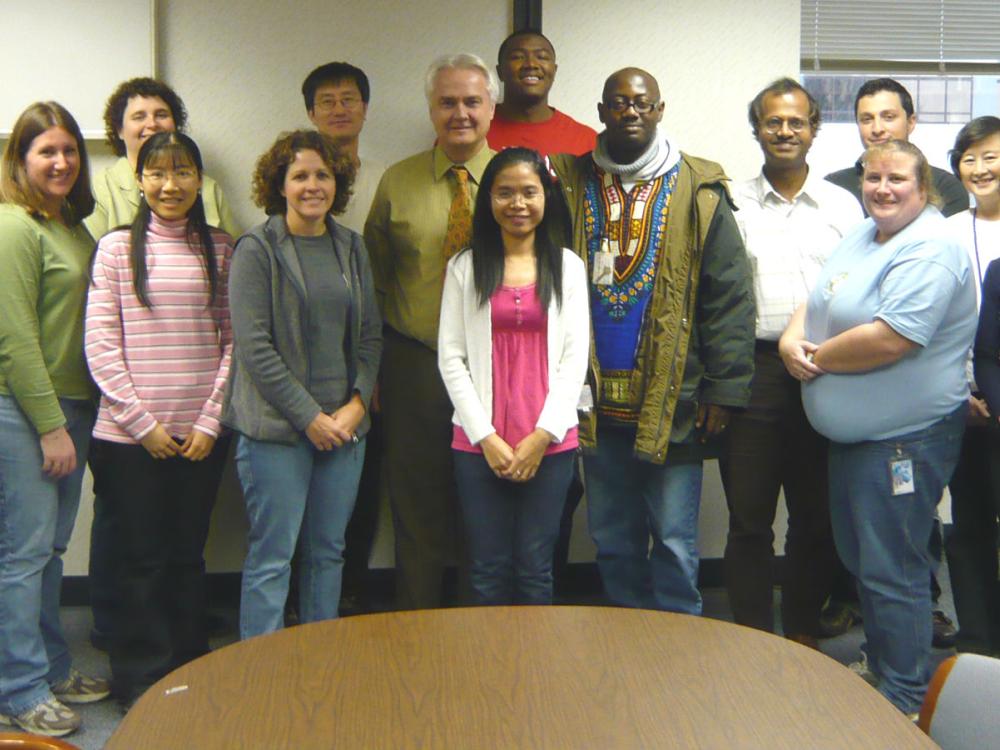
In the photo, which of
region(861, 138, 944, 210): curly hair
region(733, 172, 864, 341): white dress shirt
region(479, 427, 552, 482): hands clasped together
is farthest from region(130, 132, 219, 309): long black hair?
region(861, 138, 944, 210): curly hair

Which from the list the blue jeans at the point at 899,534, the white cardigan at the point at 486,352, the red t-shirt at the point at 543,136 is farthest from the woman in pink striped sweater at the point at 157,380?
the blue jeans at the point at 899,534

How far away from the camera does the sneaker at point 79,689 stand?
9.64 feet

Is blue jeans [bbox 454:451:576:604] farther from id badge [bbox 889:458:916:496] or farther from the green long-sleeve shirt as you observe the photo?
the green long-sleeve shirt

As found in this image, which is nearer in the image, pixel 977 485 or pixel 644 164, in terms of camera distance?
pixel 644 164

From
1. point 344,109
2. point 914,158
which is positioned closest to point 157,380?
point 344,109

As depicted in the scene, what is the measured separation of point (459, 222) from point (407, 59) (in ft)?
3.28

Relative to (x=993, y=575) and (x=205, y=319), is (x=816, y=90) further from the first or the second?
(x=205, y=319)

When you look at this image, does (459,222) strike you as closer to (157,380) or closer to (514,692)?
(157,380)

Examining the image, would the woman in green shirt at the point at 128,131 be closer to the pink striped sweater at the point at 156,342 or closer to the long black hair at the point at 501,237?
the pink striped sweater at the point at 156,342

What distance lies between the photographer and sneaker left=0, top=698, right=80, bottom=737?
2689mm

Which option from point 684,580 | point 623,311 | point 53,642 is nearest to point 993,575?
point 684,580

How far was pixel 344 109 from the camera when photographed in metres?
3.40

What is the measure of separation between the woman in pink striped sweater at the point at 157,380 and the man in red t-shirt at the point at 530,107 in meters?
1.06

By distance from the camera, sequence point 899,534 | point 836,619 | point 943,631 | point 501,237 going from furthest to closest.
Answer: point 836,619 < point 943,631 < point 501,237 < point 899,534
